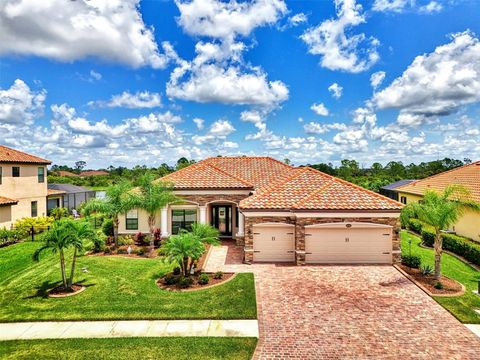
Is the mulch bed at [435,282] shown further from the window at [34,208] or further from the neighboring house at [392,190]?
the window at [34,208]

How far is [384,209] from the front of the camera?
678 inches

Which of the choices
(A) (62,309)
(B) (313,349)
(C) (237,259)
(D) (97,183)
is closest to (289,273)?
(C) (237,259)

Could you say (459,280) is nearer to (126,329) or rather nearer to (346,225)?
(346,225)

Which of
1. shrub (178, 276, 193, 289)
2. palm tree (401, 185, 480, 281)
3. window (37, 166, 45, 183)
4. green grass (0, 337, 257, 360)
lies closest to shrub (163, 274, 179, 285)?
shrub (178, 276, 193, 289)

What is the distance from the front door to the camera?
80.8 ft

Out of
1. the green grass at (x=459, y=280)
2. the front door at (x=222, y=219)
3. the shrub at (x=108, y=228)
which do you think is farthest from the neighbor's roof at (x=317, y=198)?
the shrub at (x=108, y=228)

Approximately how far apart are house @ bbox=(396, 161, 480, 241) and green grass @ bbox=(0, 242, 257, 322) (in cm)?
1614

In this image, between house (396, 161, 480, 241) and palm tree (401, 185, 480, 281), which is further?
house (396, 161, 480, 241)

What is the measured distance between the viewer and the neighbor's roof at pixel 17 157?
27.6m

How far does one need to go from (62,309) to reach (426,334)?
12.9m

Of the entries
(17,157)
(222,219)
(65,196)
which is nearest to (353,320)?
(222,219)

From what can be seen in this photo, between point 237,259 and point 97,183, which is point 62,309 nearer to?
point 237,259

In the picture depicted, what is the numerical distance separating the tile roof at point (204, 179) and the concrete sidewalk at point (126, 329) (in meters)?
12.9

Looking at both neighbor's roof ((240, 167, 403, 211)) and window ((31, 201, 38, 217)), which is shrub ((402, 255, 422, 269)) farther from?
window ((31, 201, 38, 217))
